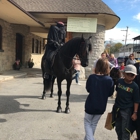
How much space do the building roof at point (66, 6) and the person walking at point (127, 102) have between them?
9.69 meters

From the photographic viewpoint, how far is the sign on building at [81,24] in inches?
482

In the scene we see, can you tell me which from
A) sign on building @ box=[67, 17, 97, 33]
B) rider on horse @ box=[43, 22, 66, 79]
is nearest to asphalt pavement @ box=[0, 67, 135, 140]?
rider on horse @ box=[43, 22, 66, 79]

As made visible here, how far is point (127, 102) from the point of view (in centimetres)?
294

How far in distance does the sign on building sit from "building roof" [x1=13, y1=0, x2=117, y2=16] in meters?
0.54

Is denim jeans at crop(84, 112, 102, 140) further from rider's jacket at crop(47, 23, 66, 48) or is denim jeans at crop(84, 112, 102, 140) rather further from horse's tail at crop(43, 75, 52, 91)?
horse's tail at crop(43, 75, 52, 91)

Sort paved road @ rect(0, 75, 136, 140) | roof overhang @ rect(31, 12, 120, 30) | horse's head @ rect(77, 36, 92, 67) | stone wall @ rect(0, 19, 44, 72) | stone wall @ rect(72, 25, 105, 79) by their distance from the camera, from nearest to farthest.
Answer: paved road @ rect(0, 75, 136, 140)
horse's head @ rect(77, 36, 92, 67)
roof overhang @ rect(31, 12, 120, 30)
stone wall @ rect(72, 25, 105, 79)
stone wall @ rect(0, 19, 44, 72)

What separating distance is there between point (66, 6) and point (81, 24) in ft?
6.39

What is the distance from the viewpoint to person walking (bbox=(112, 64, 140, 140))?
114 inches

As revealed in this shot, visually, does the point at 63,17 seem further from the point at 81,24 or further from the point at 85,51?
the point at 85,51

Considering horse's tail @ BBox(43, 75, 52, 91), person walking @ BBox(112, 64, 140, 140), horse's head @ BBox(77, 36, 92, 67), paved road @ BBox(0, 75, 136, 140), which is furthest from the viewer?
horse's tail @ BBox(43, 75, 52, 91)

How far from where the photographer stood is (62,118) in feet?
16.1

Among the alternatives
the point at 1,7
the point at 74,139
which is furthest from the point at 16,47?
the point at 74,139

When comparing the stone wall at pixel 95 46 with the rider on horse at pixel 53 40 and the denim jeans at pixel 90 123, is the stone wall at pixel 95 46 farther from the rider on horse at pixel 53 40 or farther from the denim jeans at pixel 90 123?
the denim jeans at pixel 90 123

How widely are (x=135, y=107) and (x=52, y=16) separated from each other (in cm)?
1128
